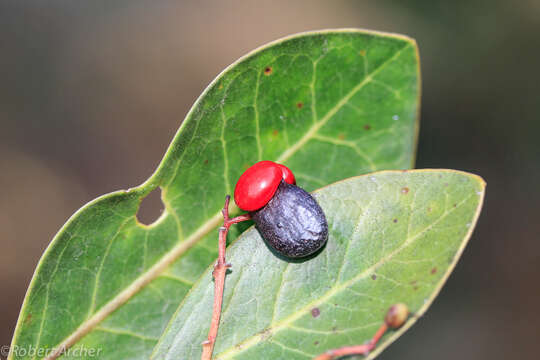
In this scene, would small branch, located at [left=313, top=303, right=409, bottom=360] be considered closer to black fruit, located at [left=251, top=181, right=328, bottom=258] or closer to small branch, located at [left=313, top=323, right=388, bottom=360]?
small branch, located at [left=313, top=323, right=388, bottom=360]

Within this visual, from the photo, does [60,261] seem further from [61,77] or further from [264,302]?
[61,77]

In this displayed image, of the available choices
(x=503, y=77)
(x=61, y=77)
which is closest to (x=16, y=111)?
(x=61, y=77)

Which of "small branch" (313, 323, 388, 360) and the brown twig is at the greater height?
the brown twig

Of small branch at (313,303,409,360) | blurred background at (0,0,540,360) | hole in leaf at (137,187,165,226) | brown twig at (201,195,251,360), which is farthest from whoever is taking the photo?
blurred background at (0,0,540,360)

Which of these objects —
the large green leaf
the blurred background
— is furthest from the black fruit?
the blurred background

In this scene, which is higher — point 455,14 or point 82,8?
point 82,8

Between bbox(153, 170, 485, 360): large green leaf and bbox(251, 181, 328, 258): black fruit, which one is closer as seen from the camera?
bbox(153, 170, 485, 360): large green leaf
